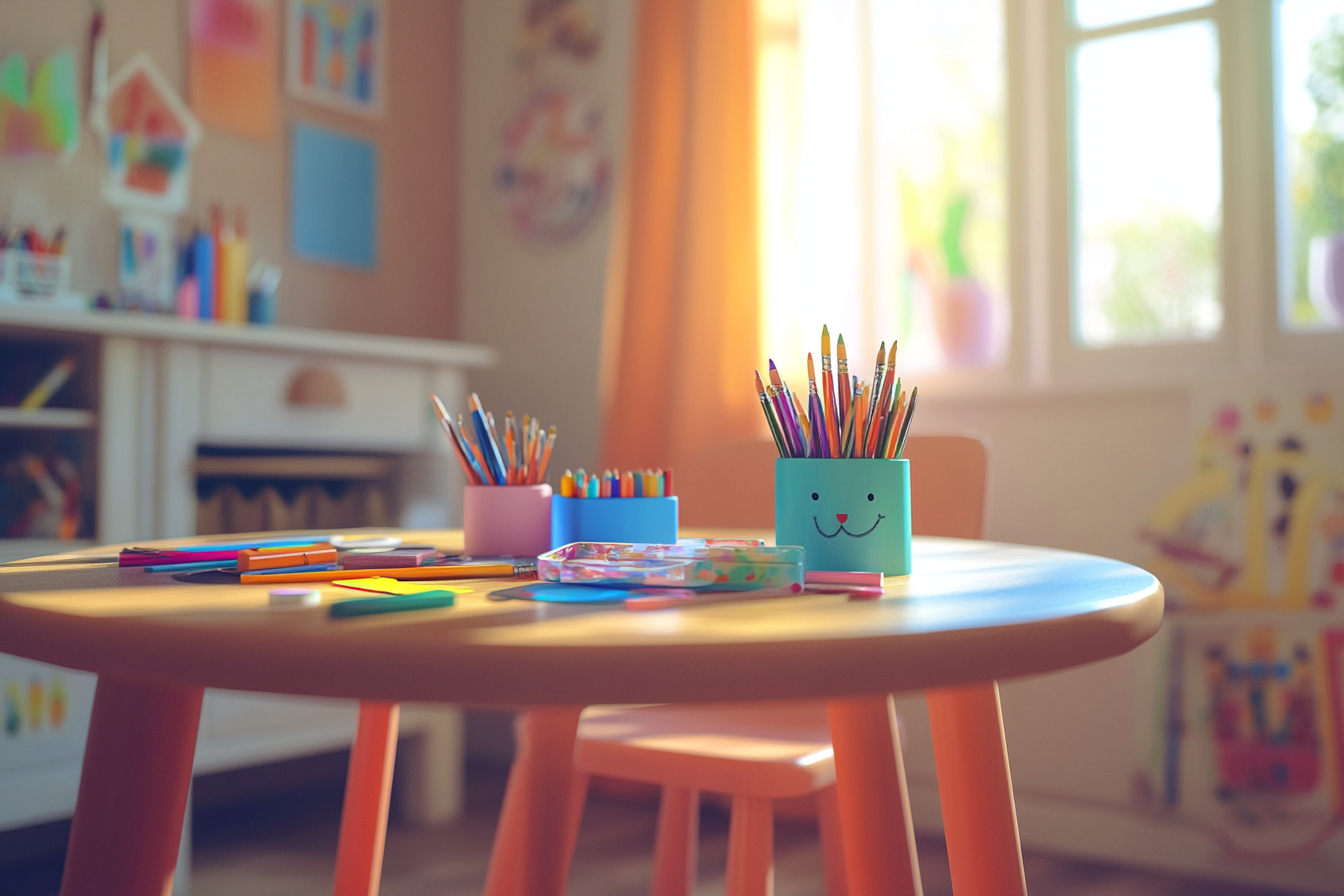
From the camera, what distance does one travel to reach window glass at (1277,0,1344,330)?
1.93 metres

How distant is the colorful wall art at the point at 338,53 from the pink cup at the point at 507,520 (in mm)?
2134

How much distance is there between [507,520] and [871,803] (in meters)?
0.38

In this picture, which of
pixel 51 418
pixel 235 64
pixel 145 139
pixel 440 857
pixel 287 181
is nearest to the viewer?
pixel 51 418

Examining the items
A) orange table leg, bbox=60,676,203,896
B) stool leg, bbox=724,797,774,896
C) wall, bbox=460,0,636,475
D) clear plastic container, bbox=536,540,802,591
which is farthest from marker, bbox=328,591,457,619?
wall, bbox=460,0,636,475

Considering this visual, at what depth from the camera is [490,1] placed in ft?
9.91

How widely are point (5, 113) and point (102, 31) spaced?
0.28m

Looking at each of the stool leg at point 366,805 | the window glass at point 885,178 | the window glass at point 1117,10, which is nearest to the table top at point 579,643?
the stool leg at point 366,805

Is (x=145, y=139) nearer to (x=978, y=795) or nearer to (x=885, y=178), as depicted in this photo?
(x=885, y=178)

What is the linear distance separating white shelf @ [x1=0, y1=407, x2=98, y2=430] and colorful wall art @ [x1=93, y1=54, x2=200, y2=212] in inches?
25.5

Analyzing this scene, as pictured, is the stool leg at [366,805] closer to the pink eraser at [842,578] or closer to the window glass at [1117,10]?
the pink eraser at [842,578]

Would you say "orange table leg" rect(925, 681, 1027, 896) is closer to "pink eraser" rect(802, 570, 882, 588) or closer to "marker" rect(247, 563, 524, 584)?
"pink eraser" rect(802, 570, 882, 588)

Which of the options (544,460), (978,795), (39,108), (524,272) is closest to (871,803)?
(978,795)

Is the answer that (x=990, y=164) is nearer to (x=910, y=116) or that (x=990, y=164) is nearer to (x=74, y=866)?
(x=910, y=116)

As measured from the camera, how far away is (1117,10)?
2146 millimetres
